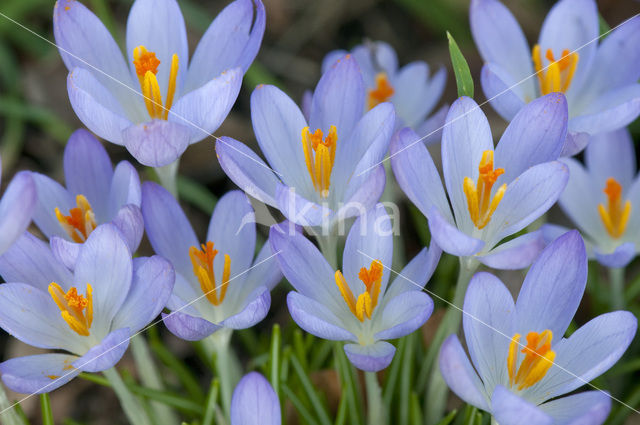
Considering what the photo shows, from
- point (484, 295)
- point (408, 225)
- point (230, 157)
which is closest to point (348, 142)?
point (230, 157)

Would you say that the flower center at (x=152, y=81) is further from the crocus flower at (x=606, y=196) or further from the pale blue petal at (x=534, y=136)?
the crocus flower at (x=606, y=196)

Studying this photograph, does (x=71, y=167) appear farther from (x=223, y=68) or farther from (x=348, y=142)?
(x=348, y=142)

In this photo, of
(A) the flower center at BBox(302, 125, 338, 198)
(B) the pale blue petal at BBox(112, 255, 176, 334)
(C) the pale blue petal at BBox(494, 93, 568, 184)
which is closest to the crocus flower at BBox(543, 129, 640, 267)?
(C) the pale blue petal at BBox(494, 93, 568, 184)

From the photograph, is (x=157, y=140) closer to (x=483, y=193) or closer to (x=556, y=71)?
(x=483, y=193)

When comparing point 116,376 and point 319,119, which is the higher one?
point 319,119

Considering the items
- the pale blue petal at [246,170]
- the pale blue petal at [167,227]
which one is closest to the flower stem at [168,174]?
the pale blue petal at [167,227]

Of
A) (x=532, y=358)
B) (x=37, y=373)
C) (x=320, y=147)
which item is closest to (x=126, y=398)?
(x=37, y=373)
